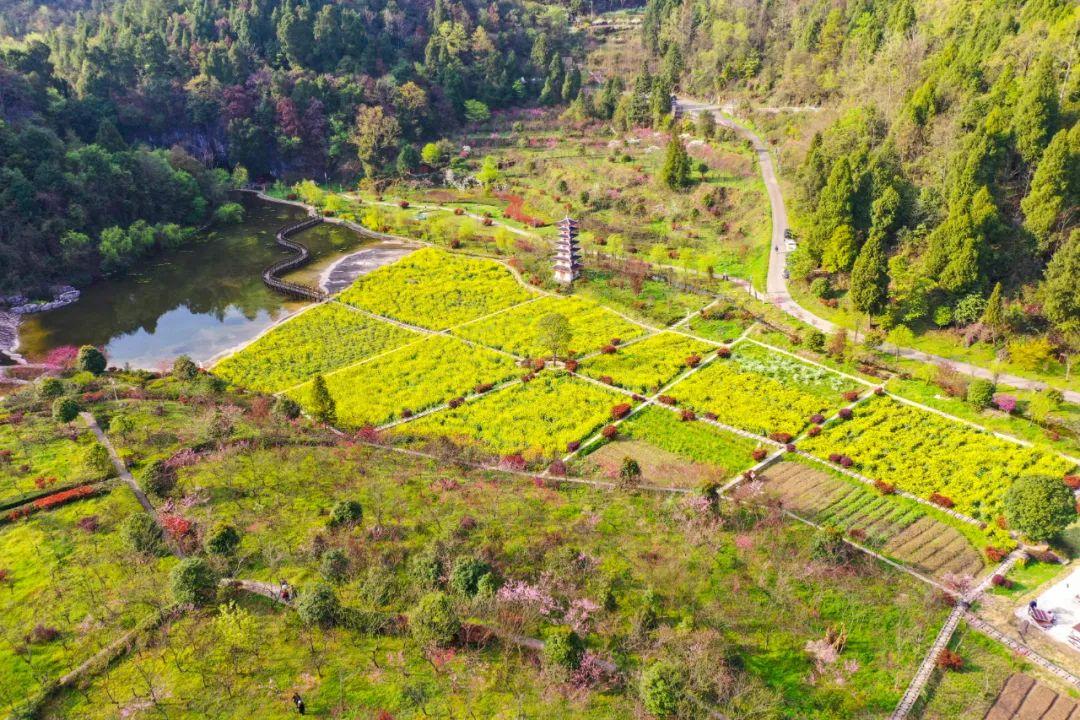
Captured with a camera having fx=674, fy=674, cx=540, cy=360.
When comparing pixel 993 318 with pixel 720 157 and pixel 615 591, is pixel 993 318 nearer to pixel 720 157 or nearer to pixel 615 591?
pixel 615 591

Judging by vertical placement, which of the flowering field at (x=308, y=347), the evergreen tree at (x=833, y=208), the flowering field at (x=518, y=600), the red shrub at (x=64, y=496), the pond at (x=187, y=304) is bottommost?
the pond at (x=187, y=304)

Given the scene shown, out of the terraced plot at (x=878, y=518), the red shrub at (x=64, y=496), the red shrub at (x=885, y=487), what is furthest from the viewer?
the red shrub at (x=885, y=487)

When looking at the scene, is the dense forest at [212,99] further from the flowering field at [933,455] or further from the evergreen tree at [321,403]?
the flowering field at [933,455]

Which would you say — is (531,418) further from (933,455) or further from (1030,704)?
(1030,704)

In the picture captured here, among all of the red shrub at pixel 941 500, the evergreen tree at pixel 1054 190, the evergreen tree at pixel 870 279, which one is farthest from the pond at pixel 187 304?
the evergreen tree at pixel 1054 190

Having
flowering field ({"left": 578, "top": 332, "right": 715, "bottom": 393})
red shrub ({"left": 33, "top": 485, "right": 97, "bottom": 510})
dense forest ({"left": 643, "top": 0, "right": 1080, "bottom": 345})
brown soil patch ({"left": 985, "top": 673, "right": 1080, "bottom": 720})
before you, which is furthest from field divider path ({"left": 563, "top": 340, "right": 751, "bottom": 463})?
red shrub ({"left": 33, "top": 485, "right": 97, "bottom": 510})

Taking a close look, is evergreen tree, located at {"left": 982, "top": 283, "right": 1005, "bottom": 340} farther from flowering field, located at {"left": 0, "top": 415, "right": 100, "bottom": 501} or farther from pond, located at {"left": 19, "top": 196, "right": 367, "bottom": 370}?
pond, located at {"left": 19, "top": 196, "right": 367, "bottom": 370}

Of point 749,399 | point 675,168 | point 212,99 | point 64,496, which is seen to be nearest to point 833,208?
point 749,399
